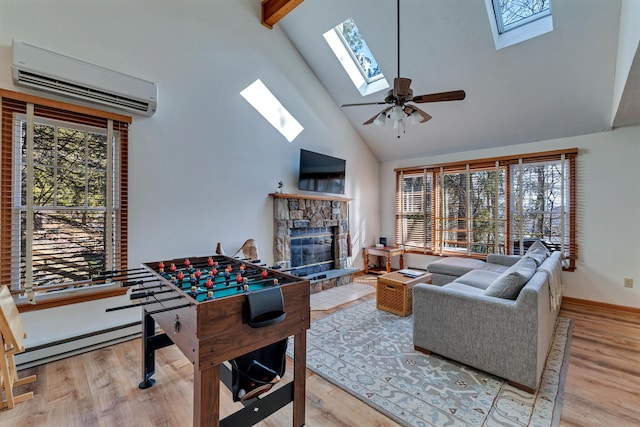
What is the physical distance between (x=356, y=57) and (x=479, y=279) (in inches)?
148

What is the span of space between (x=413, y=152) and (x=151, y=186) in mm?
4562

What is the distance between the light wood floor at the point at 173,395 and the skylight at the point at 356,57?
4.13 meters

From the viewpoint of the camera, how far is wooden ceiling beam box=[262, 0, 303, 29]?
3.57 meters

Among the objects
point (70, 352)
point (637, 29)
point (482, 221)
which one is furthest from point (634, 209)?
point (70, 352)

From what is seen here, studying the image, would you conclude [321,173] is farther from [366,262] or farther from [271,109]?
[366,262]

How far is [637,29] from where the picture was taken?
2.02 m

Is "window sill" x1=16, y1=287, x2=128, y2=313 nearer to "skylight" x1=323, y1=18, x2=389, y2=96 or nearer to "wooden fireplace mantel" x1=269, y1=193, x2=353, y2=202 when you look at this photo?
"wooden fireplace mantel" x1=269, y1=193, x2=353, y2=202

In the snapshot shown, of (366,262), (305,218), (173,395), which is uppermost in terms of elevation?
(305,218)

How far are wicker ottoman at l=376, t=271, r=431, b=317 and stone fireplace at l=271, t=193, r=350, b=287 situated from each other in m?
1.08

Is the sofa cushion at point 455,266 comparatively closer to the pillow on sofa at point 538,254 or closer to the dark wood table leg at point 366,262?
the pillow on sofa at point 538,254

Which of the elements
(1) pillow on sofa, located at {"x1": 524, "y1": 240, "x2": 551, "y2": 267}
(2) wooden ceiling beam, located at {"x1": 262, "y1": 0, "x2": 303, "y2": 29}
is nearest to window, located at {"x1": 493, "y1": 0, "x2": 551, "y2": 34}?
(2) wooden ceiling beam, located at {"x1": 262, "y1": 0, "x2": 303, "y2": 29}

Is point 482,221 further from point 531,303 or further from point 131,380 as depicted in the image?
point 131,380

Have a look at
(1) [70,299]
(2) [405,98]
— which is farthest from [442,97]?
(1) [70,299]

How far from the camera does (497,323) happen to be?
211 centimetres
